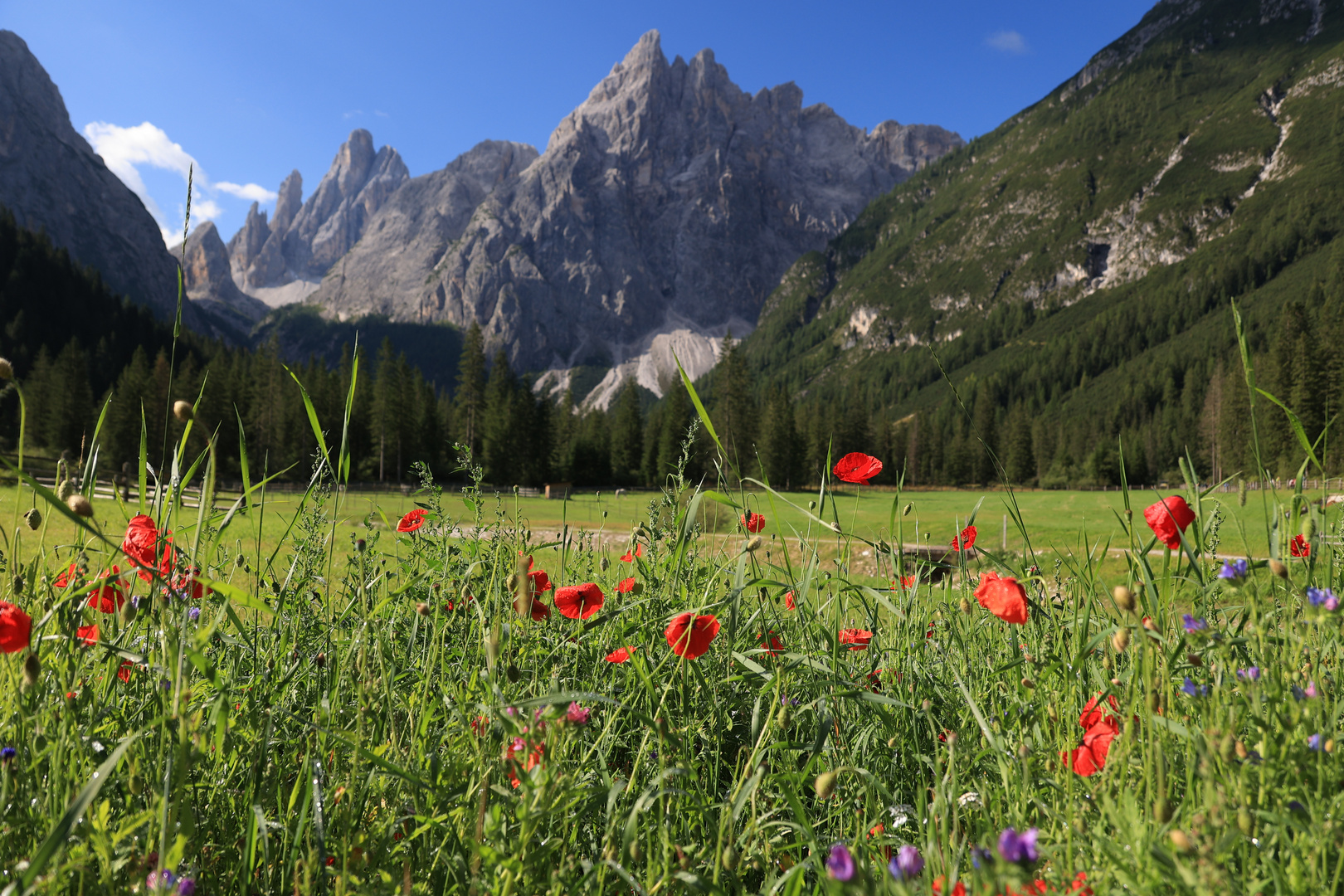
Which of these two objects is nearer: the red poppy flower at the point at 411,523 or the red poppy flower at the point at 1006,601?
the red poppy flower at the point at 1006,601

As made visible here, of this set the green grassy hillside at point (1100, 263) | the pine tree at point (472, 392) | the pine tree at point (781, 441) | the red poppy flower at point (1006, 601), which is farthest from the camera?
the green grassy hillside at point (1100, 263)

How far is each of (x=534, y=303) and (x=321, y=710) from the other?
19395 centimetres

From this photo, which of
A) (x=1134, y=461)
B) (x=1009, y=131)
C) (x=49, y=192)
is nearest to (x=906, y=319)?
(x=1009, y=131)

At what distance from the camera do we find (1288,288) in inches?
4072

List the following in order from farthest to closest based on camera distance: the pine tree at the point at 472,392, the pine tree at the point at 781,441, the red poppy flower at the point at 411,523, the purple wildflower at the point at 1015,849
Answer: the pine tree at the point at 781,441 → the pine tree at the point at 472,392 → the red poppy flower at the point at 411,523 → the purple wildflower at the point at 1015,849

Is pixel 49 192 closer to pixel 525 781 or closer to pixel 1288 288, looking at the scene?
pixel 525 781

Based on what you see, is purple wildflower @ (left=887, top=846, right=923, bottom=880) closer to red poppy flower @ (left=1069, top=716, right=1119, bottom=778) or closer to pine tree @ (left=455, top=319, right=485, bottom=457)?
red poppy flower @ (left=1069, top=716, right=1119, bottom=778)

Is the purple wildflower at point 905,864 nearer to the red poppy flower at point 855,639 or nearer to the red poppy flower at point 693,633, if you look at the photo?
the red poppy flower at point 693,633

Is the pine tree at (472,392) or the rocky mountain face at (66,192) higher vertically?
the rocky mountain face at (66,192)

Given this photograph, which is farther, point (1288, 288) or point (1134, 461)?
point (1288, 288)

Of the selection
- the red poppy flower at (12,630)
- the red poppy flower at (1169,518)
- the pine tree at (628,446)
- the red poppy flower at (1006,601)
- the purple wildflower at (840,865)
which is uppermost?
the pine tree at (628,446)

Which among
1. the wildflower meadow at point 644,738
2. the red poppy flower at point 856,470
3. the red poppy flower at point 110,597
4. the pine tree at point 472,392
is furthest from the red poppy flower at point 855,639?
the pine tree at point 472,392

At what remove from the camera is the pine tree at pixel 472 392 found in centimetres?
4738

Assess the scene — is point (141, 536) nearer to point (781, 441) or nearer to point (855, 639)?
point (855, 639)
